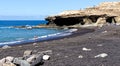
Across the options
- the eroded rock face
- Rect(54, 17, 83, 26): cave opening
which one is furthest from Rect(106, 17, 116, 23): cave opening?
Rect(54, 17, 83, 26): cave opening

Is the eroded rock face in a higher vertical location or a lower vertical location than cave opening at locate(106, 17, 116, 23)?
higher

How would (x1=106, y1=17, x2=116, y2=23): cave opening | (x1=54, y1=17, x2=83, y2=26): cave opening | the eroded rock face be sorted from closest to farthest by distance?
the eroded rock face, (x1=106, y1=17, x2=116, y2=23): cave opening, (x1=54, y1=17, x2=83, y2=26): cave opening

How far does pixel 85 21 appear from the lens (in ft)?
295

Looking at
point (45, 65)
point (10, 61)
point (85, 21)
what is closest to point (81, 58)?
point (45, 65)

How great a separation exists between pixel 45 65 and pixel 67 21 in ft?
257

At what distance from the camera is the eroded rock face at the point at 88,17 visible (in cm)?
8900

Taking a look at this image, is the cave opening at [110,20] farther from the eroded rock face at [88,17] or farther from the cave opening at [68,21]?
the cave opening at [68,21]

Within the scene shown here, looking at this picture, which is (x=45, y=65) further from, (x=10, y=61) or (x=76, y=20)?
(x=76, y=20)

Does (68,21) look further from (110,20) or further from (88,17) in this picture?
(110,20)

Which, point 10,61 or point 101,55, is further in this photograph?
point 101,55

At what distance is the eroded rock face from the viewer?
89000 mm

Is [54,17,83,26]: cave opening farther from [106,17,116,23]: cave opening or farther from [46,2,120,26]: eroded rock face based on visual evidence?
[106,17,116,23]: cave opening

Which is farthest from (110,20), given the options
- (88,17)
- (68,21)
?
(68,21)

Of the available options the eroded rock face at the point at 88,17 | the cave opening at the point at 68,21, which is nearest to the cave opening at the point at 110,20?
the eroded rock face at the point at 88,17
